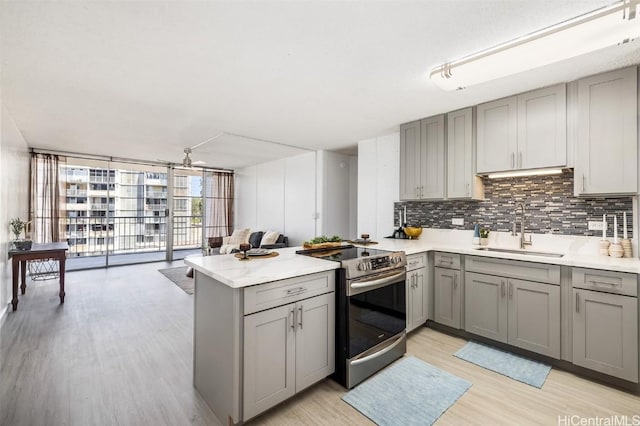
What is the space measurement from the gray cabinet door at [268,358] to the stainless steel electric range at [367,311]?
1.34ft

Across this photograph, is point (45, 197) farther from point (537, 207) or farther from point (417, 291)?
point (537, 207)

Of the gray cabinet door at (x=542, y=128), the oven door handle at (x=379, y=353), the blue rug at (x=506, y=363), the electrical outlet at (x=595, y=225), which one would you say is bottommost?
the blue rug at (x=506, y=363)

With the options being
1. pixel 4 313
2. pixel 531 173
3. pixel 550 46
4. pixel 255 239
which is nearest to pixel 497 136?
pixel 531 173

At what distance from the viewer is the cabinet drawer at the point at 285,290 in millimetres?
1628

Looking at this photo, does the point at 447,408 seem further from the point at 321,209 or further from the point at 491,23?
the point at 321,209

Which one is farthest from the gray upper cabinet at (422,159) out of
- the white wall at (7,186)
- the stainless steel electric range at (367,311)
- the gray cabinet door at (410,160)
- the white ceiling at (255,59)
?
the white wall at (7,186)

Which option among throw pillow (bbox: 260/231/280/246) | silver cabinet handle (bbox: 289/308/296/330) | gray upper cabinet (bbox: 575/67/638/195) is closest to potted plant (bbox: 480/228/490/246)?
gray upper cabinet (bbox: 575/67/638/195)

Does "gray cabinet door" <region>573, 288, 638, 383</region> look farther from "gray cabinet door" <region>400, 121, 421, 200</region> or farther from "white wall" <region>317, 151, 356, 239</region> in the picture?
"white wall" <region>317, 151, 356, 239</region>

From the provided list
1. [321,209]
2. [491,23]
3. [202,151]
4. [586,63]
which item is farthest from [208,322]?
[202,151]

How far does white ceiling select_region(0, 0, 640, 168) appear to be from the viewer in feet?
5.27

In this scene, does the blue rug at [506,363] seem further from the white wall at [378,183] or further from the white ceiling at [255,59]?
the white ceiling at [255,59]

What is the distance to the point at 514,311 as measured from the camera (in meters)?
2.47

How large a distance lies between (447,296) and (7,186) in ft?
17.5

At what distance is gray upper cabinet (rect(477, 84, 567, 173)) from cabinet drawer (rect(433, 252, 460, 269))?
3.14 feet
